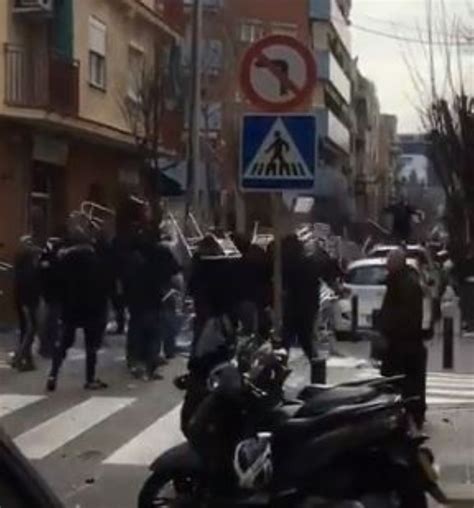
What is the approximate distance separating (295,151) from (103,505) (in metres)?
2.91

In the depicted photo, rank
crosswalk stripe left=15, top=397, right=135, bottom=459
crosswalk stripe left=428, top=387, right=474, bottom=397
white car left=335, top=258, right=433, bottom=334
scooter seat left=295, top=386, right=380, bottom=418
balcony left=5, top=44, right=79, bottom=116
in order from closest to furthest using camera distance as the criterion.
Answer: scooter seat left=295, top=386, right=380, bottom=418
crosswalk stripe left=15, top=397, right=135, bottom=459
crosswalk stripe left=428, top=387, right=474, bottom=397
white car left=335, top=258, right=433, bottom=334
balcony left=5, top=44, right=79, bottom=116

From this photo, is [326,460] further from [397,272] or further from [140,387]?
[140,387]

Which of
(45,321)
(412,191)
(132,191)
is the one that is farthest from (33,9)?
(412,191)

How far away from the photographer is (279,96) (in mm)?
11445

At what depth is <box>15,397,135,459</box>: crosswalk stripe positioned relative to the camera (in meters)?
12.9

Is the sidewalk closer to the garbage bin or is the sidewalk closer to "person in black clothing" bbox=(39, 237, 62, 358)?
"person in black clothing" bbox=(39, 237, 62, 358)

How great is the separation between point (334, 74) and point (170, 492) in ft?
275

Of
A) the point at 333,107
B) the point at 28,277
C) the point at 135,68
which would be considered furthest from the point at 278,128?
the point at 333,107

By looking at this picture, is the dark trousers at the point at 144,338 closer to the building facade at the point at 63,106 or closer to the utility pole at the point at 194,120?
the building facade at the point at 63,106

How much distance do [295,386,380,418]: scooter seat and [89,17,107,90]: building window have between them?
2602cm

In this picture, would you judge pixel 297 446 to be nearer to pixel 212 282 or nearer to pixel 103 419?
pixel 103 419

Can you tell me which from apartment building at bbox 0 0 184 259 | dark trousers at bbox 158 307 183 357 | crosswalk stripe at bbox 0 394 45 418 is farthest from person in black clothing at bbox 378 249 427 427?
apartment building at bbox 0 0 184 259

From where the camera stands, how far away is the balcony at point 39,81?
28297mm

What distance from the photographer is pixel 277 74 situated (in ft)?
37.2
